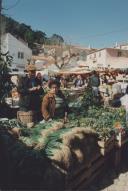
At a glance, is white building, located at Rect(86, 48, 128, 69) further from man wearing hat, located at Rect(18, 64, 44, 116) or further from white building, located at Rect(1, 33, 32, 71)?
man wearing hat, located at Rect(18, 64, 44, 116)

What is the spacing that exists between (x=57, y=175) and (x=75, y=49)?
89.6m

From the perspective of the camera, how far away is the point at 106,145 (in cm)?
851

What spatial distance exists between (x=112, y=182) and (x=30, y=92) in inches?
A: 126

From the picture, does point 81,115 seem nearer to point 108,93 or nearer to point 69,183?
point 69,183

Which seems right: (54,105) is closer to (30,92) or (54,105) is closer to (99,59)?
(30,92)

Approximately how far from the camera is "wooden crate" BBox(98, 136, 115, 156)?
8.35 meters

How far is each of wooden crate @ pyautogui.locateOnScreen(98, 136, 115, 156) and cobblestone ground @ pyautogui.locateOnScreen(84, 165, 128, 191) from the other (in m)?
0.50

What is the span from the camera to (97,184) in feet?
26.3

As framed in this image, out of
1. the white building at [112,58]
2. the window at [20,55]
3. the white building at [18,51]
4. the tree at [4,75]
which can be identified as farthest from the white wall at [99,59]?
the tree at [4,75]

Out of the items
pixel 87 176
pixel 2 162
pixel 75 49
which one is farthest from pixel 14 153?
pixel 75 49

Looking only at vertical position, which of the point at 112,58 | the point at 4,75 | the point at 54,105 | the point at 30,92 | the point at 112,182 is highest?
the point at 112,58

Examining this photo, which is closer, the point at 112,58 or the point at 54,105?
the point at 54,105

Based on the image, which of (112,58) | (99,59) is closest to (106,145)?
(112,58)

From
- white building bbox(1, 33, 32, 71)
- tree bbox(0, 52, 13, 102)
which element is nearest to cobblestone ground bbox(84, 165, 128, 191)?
tree bbox(0, 52, 13, 102)
